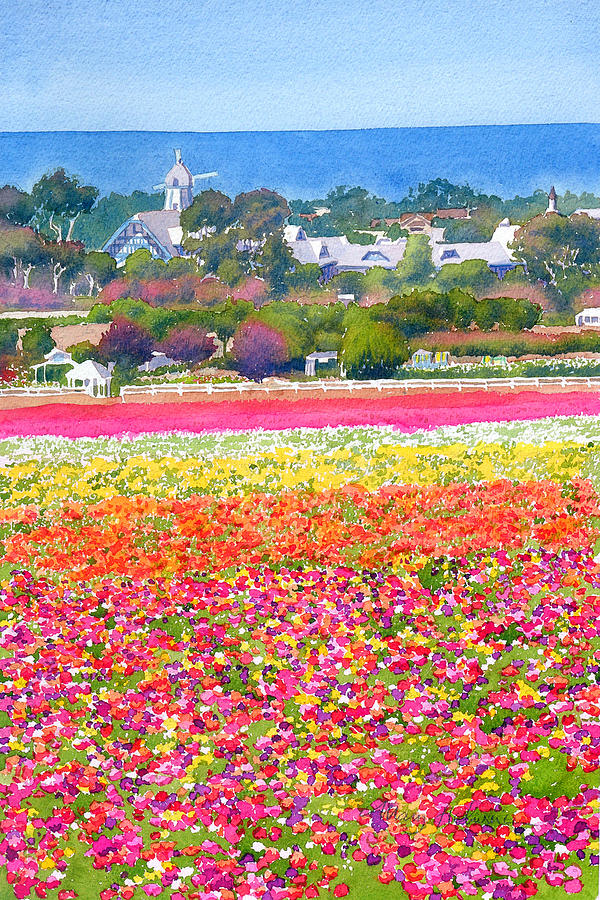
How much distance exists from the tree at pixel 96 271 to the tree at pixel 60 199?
20cm

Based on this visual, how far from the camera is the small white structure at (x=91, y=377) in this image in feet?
23.1

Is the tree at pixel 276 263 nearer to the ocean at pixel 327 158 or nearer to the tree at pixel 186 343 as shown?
the ocean at pixel 327 158

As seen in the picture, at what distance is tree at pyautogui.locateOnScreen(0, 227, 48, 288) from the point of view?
6801mm

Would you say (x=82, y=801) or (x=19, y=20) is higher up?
(x=19, y=20)

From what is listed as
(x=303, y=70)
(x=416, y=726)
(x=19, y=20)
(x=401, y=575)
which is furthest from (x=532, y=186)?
(x=416, y=726)

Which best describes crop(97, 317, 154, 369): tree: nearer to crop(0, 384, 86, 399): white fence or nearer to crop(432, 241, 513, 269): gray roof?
crop(0, 384, 86, 399): white fence

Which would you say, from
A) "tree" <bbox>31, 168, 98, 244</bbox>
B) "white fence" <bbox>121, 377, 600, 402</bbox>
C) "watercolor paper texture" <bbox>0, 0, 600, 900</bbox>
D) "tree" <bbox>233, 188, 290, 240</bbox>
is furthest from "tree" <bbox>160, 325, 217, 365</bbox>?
"tree" <bbox>31, 168, 98, 244</bbox>

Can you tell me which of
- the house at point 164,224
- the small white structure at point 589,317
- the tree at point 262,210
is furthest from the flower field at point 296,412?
the tree at point 262,210

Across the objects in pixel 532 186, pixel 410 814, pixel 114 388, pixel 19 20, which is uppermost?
pixel 19 20

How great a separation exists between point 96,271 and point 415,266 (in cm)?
224

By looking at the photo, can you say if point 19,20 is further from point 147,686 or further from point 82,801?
point 82,801

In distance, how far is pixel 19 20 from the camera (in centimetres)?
664

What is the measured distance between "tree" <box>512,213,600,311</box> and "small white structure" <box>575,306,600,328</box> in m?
0.13

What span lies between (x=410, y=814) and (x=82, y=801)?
105cm
